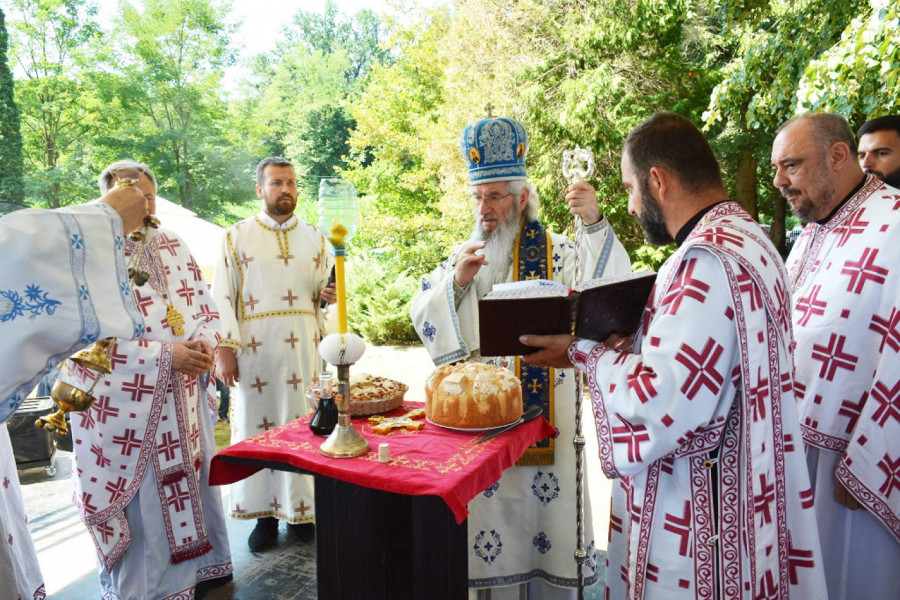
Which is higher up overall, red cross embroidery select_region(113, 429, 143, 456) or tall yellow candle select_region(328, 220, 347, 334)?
tall yellow candle select_region(328, 220, 347, 334)

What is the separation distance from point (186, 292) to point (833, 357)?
129 inches

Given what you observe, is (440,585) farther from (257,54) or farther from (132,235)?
(257,54)

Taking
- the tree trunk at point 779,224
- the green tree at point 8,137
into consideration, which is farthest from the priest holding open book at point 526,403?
the green tree at point 8,137

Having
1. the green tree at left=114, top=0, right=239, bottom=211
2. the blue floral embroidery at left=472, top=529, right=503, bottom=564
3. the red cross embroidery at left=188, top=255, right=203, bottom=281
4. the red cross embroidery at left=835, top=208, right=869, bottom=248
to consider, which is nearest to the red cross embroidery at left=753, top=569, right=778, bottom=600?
the blue floral embroidery at left=472, top=529, right=503, bottom=564

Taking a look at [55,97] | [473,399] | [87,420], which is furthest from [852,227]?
[55,97]

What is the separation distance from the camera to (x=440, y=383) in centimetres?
251

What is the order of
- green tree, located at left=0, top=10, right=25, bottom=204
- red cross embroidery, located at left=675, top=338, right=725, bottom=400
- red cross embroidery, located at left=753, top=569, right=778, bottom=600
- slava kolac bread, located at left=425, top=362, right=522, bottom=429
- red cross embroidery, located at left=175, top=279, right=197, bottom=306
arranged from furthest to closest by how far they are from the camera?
green tree, located at left=0, top=10, right=25, bottom=204
red cross embroidery, located at left=175, top=279, right=197, bottom=306
slava kolac bread, located at left=425, top=362, right=522, bottom=429
red cross embroidery, located at left=753, top=569, right=778, bottom=600
red cross embroidery, located at left=675, top=338, right=725, bottom=400

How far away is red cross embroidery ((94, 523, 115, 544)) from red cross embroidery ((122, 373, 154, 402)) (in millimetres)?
659

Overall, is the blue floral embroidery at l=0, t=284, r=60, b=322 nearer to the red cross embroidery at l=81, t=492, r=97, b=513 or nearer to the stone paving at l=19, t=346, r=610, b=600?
the red cross embroidery at l=81, t=492, r=97, b=513

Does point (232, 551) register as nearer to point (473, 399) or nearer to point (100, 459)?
point (100, 459)

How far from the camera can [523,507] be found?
3146mm

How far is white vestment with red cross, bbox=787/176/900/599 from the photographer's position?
2.50 m

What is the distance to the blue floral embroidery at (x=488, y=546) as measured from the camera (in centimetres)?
312

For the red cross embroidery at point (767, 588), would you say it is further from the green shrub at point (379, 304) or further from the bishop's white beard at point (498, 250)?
the green shrub at point (379, 304)
